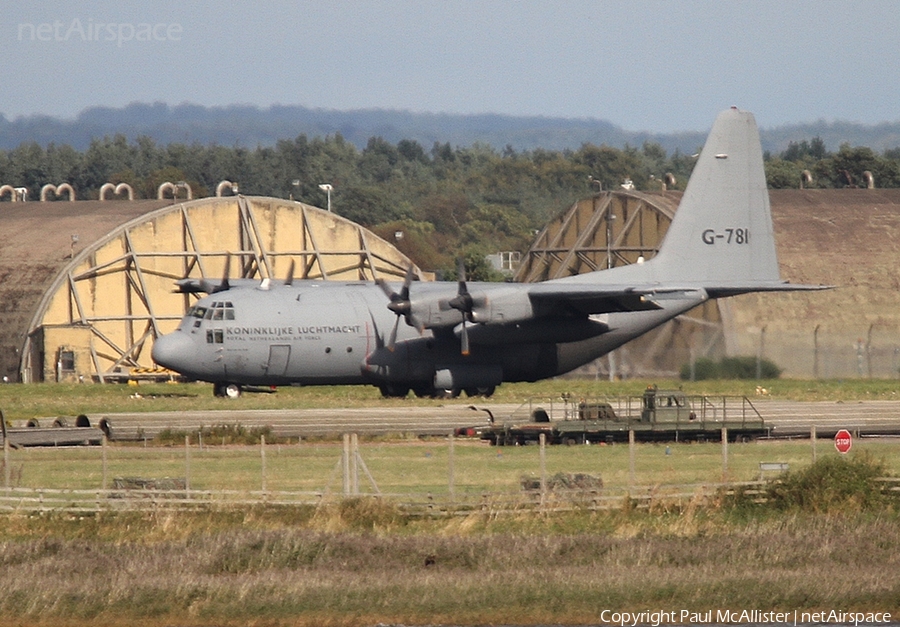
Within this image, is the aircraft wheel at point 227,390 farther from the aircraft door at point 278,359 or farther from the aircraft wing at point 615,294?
the aircraft wing at point 615,294

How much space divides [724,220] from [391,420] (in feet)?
57.1

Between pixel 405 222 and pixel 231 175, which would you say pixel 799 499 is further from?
pixel 231 175

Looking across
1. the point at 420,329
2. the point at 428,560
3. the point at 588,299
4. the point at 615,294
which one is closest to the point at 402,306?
the point at 420,329

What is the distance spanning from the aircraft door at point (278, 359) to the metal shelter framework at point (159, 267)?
59.9ft

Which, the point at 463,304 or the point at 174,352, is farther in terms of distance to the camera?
the point at 174,352

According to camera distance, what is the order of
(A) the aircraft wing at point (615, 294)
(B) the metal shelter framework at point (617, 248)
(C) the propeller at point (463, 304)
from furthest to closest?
1. (B) the metal shelter framework at point (617, 248)
2. (A) the aircraft wing at point (615, 294)
3. (C) the propeller at point (463, 304)

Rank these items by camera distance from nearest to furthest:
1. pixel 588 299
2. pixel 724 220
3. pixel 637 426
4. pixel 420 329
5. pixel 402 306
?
pixel 637 426, pixel 402 306, pixel 420 329, pixel 588 299, pixel 724 220

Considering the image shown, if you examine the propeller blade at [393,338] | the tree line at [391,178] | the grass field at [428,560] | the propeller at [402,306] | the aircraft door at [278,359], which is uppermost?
the tree line at [391,178]

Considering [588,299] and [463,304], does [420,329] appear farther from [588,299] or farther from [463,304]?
[588,299]

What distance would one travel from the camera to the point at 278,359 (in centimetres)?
4494

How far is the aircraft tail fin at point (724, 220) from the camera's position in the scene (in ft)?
163

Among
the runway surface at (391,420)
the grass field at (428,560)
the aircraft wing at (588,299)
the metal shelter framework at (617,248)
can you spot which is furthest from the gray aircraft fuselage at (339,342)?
the grass field at (428,560)

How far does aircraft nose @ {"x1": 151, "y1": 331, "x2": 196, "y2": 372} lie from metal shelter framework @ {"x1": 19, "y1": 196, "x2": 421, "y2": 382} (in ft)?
56.5

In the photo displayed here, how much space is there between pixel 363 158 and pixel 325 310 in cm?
15220
